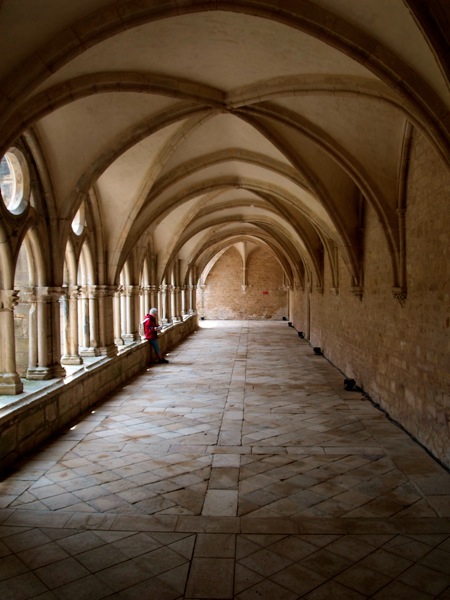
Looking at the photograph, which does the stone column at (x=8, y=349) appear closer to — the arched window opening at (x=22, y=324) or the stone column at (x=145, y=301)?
the arched window opening at (x=22, y=324)

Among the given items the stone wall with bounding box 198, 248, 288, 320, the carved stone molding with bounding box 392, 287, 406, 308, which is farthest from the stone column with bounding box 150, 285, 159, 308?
the stone wall with bounding box 198, 248, 288, 320

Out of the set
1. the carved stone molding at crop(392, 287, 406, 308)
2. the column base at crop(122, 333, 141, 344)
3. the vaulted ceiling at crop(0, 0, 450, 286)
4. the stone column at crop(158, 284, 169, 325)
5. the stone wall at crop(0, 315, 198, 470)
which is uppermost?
the vaulted ceiling at crop(0, 0, 450, 286)

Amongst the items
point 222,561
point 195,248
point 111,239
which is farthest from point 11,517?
point 195,248

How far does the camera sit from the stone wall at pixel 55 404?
464 cm

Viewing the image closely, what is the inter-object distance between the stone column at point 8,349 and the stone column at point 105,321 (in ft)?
9.53

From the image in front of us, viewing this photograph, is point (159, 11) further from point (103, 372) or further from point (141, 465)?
point (103, 372)

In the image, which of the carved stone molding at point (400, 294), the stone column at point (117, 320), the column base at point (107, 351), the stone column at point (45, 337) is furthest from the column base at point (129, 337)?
the carved stone molding at point (400, 294)

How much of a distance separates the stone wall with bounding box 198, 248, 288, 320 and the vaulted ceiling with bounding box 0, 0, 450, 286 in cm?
1676

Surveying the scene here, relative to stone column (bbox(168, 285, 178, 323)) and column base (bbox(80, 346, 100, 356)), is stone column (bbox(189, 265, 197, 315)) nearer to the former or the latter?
stone column (bbox(168, 285, 178, 323))

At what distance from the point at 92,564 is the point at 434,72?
163 inches

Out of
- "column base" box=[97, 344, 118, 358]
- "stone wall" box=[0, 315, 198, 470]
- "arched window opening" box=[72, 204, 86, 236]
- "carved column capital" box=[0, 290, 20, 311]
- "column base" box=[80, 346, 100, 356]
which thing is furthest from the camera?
"column base" box=[97, 344, 118, 358]

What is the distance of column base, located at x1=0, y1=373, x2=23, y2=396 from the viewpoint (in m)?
5.21

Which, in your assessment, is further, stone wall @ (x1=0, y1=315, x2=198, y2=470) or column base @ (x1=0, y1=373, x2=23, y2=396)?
column base @ (x1=0, y1=373, x2=23, y2=396)

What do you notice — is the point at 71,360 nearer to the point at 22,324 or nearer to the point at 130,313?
the point at 22,324
